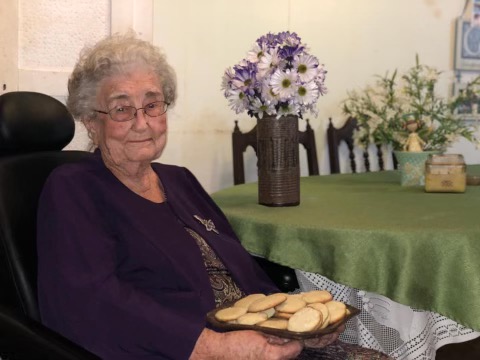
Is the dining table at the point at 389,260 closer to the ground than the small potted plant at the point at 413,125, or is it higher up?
closer to the ground

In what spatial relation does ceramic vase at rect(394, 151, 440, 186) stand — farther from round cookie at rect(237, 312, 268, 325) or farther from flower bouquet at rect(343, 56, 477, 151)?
round cookie at rect(237, 312, 268, 325)

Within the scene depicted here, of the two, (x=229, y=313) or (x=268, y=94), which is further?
(x=268, y=94)

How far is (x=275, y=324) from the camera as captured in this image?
4.06ft

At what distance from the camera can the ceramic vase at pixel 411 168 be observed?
8.13ft

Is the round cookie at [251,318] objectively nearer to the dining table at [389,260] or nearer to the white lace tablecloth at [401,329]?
the dining table at [389,260]

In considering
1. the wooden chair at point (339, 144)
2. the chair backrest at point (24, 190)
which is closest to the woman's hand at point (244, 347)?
the chair backrest at point (24, 190)

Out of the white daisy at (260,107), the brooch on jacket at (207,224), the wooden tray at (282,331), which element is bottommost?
the wooden tray at (282,331)

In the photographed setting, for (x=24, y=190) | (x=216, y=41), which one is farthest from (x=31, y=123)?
(x=216, y=41)

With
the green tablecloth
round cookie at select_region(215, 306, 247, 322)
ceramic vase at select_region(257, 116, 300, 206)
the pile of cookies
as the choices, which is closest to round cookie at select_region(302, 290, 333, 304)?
the pile of cookies

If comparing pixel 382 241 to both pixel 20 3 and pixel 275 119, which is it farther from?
pixel 20 3

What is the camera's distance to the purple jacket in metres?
1.34

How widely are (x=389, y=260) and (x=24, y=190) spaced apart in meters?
0.89

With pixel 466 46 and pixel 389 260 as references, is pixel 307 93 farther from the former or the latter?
pixel 466 46

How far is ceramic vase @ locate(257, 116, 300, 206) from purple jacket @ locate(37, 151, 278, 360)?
1.21ft
